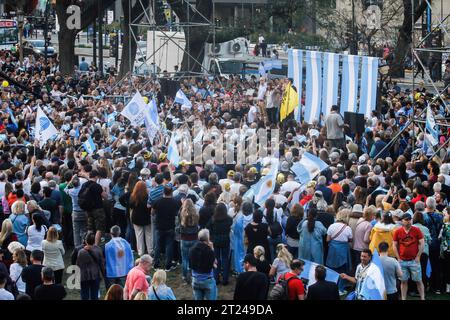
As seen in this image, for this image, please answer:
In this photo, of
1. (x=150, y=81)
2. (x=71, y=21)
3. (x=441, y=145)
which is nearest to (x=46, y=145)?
(x=441, y=145)

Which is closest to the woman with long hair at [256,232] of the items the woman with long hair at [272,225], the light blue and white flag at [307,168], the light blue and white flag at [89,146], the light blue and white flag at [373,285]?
the woman with long hair at [272,225]

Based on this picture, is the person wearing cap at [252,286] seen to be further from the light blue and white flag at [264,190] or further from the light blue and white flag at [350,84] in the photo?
the light blue and white flag at [350,84]

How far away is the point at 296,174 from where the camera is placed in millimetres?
15266

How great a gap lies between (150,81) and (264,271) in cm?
1902

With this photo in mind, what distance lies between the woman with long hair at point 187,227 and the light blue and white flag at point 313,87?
10117mm

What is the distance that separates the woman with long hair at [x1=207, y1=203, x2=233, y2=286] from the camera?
13.6 meters

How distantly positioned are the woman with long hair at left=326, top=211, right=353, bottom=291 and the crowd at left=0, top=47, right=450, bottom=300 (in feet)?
0.05

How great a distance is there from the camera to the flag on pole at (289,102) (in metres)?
23.7

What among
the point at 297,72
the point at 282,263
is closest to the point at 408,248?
the point at 282,263

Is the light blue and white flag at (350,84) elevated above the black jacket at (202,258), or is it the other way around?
the light blue and white flag at (350,84)

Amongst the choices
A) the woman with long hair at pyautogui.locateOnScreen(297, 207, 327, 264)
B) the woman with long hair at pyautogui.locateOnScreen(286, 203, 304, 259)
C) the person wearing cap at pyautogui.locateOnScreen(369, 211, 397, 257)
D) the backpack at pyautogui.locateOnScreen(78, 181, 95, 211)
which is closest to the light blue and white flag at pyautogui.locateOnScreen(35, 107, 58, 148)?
the backpack at pyautogui.locateOnScreen(78, 181, 95, 211)

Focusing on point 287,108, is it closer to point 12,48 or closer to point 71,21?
point 71,21

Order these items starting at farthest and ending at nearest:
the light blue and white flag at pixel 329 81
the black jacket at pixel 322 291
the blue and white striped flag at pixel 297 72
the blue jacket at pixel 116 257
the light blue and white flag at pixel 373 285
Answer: the blue and white striped flag at pixel 297 72, the light blue and white flag at pixel 329 81, the blue jacket at pixel 116 257, the light blue and white flag at pixel 373 285, the black jacket at pixel 322 291

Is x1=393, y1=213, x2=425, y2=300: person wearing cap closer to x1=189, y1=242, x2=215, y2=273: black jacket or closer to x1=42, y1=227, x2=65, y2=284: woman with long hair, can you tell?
x1=189, y1=242, x2=215, y2=273: black jacket
